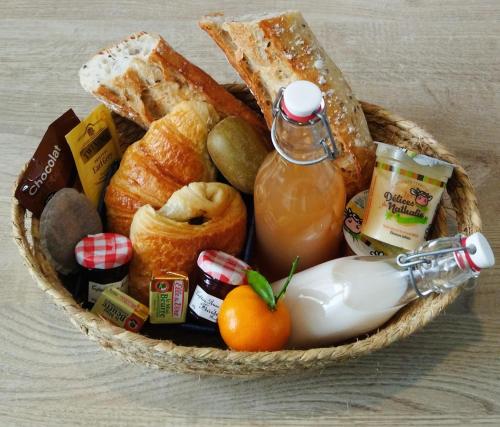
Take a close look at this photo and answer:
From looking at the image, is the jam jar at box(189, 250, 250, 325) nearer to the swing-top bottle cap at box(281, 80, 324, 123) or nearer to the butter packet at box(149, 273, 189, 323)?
the butter packet at box(149, 273, 189, 323)

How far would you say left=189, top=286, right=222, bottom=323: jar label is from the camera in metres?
0.88

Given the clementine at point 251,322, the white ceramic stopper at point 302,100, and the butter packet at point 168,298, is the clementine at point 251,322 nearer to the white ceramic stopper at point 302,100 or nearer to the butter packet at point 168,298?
the butter packet at point 168,298

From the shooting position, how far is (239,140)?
38.8 inches

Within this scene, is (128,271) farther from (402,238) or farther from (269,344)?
(402,238)

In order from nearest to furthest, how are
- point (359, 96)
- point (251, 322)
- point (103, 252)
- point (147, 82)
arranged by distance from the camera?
point (251, 322), point (103, 252), point (147, 82), point (359, 96)

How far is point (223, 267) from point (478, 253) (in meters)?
0.34

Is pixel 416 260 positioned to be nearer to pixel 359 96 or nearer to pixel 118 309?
pixel 118 309

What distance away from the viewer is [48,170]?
958mm

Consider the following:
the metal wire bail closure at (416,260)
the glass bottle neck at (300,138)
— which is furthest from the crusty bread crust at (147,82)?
the metal wire bail closure at (416,260)

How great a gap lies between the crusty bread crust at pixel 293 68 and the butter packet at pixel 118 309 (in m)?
0.37

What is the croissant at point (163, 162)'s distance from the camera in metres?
0.98

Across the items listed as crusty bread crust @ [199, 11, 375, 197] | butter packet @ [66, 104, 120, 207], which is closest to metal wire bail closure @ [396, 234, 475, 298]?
crusty bread crust @ [199, 11, 375, 197]

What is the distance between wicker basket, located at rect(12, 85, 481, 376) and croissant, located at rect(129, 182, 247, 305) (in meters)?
0.12

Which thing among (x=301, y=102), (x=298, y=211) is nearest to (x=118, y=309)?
(x=298, y=211)
